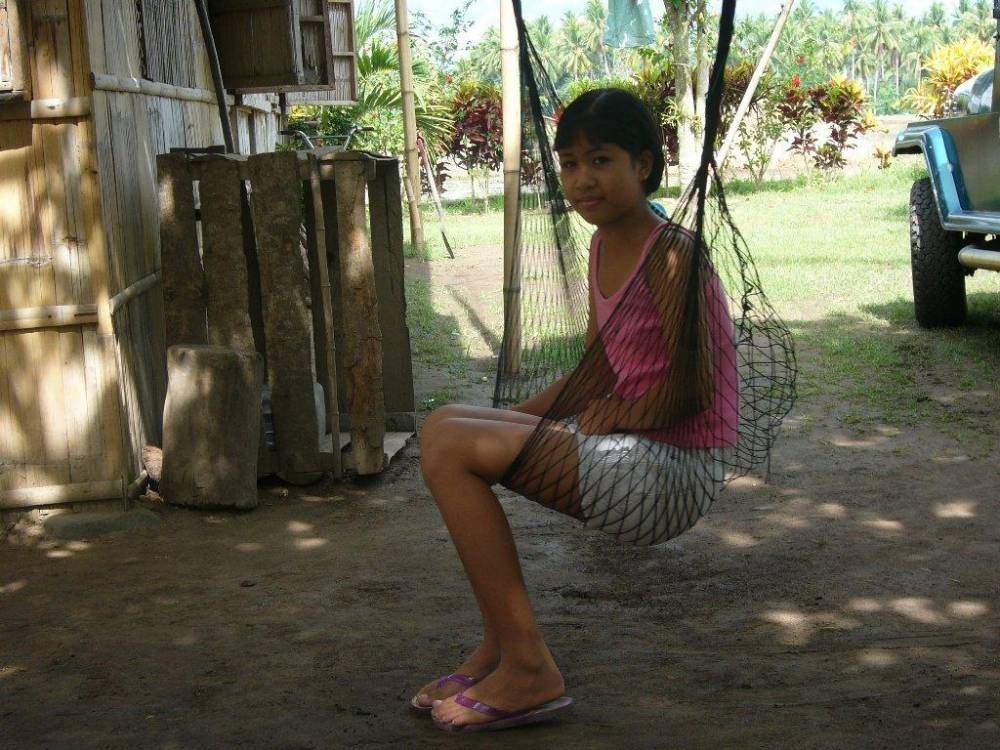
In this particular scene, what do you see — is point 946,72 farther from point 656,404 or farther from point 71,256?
point 656,404

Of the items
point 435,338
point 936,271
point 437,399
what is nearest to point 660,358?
point 437,399

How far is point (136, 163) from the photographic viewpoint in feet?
14.9

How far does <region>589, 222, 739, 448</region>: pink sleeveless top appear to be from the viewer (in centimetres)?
231

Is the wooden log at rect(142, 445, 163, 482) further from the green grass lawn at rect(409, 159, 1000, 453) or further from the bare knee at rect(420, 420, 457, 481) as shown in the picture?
the green grass lawn at rect(409, 159, 1000, 453)

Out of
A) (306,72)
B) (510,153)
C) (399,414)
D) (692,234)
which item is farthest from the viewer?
(306,72)

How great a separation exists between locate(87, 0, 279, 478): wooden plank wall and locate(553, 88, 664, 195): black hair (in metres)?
2.21

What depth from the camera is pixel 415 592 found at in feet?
11.2

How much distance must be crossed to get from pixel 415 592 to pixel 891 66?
84.5 meters

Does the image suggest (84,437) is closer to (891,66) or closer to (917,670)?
(917,670)

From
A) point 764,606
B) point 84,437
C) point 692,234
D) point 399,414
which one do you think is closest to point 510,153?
point 399,414

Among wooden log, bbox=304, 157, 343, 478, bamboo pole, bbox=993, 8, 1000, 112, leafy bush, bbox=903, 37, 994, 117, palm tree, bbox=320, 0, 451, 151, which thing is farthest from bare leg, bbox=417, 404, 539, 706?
leafy bush, bbox=903, 37, 994, 117

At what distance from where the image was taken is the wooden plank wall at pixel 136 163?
13.6 feet

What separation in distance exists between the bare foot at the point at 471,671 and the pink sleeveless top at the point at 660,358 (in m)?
0.61

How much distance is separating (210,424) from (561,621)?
1708mm
